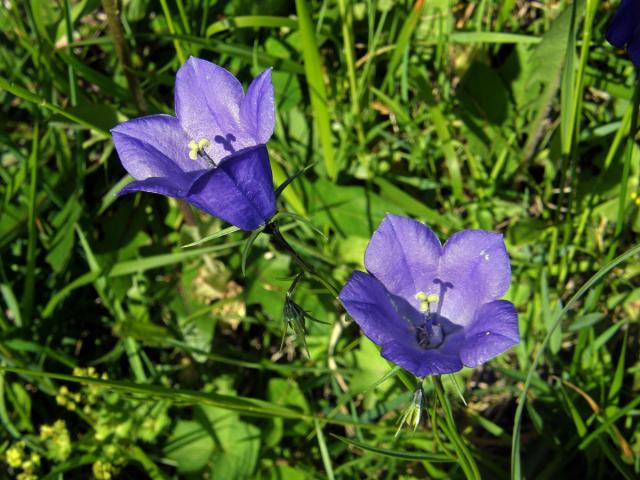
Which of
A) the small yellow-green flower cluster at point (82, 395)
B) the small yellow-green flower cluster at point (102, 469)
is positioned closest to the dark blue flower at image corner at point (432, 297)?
the small yellow-green flower cluster at point (82, 395)

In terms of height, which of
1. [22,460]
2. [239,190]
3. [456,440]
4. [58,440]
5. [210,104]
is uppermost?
[210,104]

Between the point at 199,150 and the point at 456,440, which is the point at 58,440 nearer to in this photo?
the point at 199,150

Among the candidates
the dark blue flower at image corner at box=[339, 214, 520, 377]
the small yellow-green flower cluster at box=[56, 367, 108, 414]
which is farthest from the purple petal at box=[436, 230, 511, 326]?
the small yellow-green flower cluster at box=[56, 367, 108, 414]

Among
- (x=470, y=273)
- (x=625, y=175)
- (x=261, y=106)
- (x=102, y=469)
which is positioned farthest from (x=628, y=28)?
(x=102, y=469)

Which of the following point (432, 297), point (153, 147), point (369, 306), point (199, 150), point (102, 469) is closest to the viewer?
point (369, 306)

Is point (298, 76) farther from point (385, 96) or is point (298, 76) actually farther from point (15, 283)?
point (15, 283)

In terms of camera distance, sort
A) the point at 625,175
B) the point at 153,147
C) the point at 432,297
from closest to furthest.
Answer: the point at 153,147, the point at 432,297, the point at 625,175

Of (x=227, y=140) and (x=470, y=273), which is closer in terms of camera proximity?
(x=470, y=273)
